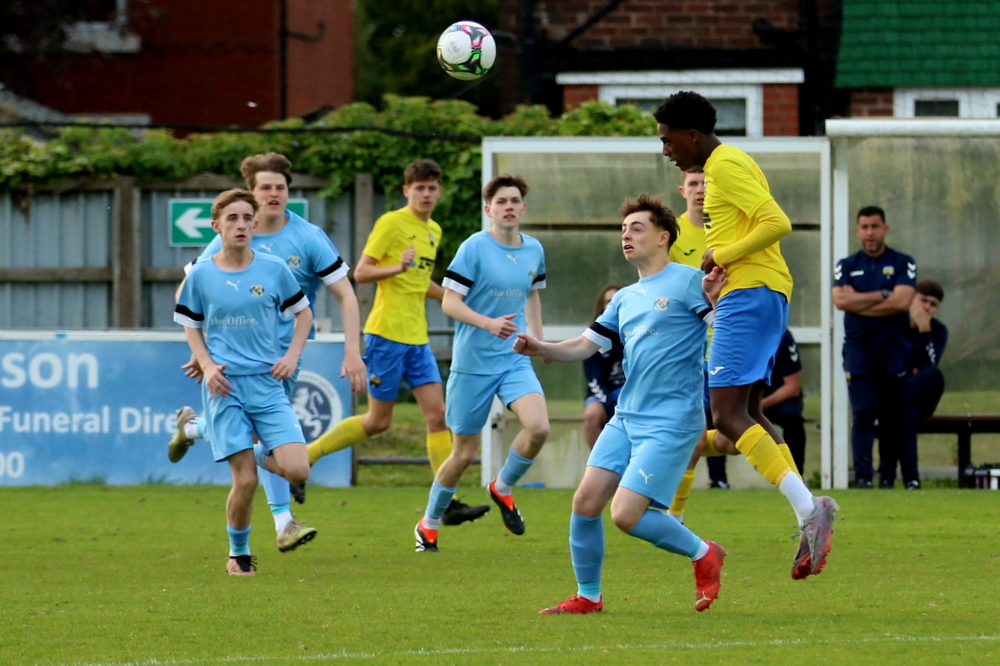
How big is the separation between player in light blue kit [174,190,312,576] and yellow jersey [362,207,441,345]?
260 centimetres

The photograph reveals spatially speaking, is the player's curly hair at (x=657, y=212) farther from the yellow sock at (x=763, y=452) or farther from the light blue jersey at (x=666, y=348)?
the yellow sock at (x=763, y=452)

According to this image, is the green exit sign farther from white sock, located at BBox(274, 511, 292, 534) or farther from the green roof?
the green roof

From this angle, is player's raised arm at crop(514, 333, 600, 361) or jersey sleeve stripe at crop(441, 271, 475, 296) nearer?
player's raised arm at crop(514, 333, 600, 361)

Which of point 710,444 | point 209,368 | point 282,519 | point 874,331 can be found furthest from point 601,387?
point 209,368

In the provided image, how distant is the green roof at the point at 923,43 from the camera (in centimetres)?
1678

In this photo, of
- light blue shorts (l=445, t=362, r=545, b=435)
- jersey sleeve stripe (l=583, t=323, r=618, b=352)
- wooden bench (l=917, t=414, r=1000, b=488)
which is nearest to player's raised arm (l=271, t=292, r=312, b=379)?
light blue shorts (l=445, t=362, r=545, b=435)

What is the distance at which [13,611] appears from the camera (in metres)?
6.57

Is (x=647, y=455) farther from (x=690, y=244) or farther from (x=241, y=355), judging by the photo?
(x=690, y=244)

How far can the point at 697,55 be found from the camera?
1744 cm

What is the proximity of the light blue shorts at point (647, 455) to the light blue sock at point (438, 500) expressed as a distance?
2642mm

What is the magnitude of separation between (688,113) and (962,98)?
11.0 meters

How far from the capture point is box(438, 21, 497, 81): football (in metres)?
9.77

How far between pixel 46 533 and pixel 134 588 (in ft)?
8.69

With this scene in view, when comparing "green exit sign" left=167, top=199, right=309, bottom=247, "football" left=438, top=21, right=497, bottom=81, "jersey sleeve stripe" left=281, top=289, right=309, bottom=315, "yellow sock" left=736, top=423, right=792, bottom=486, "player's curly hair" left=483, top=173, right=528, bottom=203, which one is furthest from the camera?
"green exit sign" left=167, top=199, right=309, bottom=247
